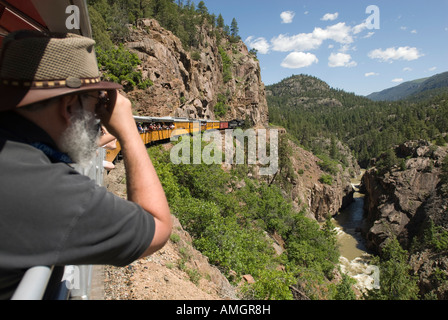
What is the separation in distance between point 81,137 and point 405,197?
58584mm

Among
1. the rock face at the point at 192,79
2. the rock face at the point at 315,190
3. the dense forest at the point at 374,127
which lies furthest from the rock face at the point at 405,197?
the rock face at the point at 192,79

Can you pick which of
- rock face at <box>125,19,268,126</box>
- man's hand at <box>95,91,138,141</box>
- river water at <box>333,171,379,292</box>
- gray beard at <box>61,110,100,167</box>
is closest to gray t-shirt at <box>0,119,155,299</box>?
gray beard at <box>61,110,100,167</box>

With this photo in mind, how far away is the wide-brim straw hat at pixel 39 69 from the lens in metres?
1.00

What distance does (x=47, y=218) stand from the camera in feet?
2.88

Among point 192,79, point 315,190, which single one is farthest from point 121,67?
point 315,190

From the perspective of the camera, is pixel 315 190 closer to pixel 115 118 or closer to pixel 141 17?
pixel 141 17

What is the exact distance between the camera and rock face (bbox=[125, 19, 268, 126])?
102ft

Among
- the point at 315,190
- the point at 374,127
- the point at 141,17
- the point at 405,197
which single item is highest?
the point at 141,17

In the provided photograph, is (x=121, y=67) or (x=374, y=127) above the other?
(x=121, y=67)

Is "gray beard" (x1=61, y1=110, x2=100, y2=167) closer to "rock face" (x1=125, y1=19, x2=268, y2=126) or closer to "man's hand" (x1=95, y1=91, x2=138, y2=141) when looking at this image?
"man's hand" (x1=95, y1=91, x2=138, y2=141)

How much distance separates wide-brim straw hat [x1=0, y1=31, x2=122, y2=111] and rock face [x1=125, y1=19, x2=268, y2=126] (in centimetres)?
2944

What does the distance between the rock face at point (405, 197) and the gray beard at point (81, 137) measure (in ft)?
165

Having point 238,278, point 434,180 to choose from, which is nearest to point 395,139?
point 434,180

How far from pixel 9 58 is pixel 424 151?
232 ft
